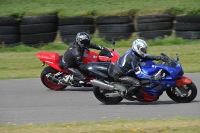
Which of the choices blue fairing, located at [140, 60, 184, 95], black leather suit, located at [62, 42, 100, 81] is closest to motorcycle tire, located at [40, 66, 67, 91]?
black leather suit, located at [62, 42, 100, 81]

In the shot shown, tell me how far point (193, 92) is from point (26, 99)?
346cm

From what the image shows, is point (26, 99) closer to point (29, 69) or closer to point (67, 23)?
point (29, 69)

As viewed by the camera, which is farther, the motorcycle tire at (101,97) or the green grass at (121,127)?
the motorcycle tire at (101,97)

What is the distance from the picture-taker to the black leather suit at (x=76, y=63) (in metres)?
10.8

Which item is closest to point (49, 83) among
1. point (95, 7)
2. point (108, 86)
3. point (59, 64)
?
point (59, 64)

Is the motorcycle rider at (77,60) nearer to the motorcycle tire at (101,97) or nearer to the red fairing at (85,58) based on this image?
the red fairing at (85,58)

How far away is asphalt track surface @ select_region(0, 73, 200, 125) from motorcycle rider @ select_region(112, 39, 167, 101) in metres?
0.36

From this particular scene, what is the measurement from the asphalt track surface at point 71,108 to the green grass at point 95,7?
773 cm

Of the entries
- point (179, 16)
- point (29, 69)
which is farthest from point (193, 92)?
point (179, 16)

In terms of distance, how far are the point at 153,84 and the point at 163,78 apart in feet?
0.73

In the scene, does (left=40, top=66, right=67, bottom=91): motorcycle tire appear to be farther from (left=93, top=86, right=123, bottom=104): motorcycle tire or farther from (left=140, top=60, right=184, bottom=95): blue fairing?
(left=140, top=60, right=184, bottom=95): blue fairing

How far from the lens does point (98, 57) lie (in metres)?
11.1

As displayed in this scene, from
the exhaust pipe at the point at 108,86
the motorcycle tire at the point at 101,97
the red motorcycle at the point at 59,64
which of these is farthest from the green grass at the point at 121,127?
the red motorcycle at the point at 59,64

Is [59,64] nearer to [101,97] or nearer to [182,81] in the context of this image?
[101,97]
